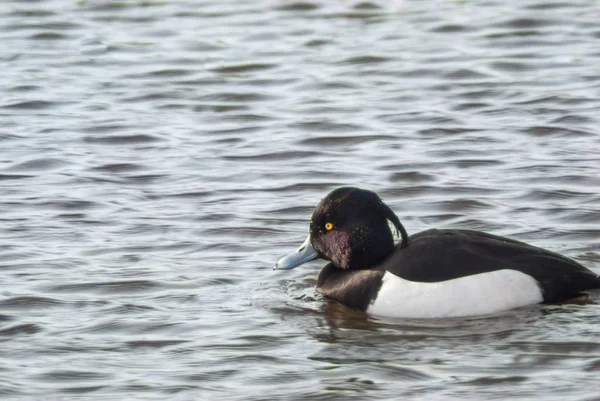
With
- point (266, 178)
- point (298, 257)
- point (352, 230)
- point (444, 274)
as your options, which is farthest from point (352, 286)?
point (266, 178)

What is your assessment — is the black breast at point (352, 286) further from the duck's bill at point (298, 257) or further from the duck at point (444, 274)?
the duck's bill at point (298, 257)

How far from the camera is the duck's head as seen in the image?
26.9 ft

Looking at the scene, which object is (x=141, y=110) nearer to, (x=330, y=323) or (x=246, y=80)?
(x=246, y=80)

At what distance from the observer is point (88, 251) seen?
9.03 m

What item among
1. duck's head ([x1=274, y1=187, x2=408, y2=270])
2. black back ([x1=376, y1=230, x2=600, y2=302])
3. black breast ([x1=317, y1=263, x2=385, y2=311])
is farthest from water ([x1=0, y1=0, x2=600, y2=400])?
duck's head ([x1=274, y1=187, x2=408, y2=270])

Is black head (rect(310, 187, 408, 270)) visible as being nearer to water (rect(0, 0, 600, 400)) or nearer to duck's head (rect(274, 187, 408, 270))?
duck's head (rect(274, 187, 408, 270))

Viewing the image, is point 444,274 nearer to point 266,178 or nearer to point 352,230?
point 352,230

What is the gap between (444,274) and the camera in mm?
7773

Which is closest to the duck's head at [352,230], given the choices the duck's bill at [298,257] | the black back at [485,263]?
the duck's bill at [298,257]

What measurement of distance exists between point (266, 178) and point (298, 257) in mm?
2575

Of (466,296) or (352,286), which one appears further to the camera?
(352,286)

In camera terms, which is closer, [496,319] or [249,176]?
[496,319]

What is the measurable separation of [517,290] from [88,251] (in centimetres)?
280

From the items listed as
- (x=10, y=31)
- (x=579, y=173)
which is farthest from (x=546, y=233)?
(x=10, y=31)
